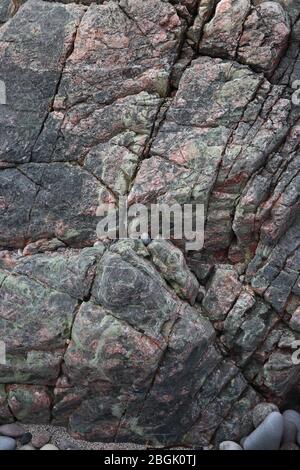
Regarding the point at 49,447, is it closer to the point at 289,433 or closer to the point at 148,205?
the point at 289,433

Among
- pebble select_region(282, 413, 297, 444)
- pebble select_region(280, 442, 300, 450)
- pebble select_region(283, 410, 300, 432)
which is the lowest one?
pebble select_region(280, 442, 300, 450)

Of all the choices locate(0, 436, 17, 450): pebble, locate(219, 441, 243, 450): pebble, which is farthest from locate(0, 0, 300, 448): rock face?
locate(0, 436, 17, 450): pebble

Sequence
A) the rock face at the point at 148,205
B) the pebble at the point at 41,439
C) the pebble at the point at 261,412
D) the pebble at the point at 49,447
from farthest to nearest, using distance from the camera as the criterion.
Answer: the pebble at the point at 261,412 → the pebble at the point at 41,439 → the pebble at the point at 49,447 → the rock face at the point at 148,205

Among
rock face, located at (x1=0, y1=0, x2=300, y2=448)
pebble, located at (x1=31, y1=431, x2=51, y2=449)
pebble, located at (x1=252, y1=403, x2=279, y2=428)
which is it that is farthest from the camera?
pebble, located at (x1=252, y1=403, x2=279, y2=428)

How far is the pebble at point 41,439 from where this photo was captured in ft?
35.3

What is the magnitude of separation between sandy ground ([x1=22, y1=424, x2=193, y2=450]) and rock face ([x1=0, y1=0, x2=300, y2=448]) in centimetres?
15

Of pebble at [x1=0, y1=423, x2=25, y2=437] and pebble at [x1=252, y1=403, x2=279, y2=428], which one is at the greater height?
pebble at [x1=252, y1=403, x2=279, y2=428]

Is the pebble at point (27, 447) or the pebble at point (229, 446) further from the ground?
the pebble at point (229, 446)

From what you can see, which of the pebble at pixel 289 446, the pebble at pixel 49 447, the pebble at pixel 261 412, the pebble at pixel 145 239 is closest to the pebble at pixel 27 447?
the pebble at pixel 49 447

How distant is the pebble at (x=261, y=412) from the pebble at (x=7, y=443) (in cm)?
455

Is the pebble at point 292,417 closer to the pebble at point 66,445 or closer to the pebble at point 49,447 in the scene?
the pebble at point 66,445

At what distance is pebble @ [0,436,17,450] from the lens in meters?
10.6

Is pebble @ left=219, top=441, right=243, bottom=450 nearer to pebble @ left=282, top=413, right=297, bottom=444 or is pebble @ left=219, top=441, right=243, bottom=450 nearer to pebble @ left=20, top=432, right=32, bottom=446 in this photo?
pebble @ left=282, top=413, right=297, bottom=444

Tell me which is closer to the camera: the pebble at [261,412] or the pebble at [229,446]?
the pebble at [229,446]
